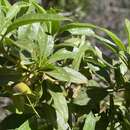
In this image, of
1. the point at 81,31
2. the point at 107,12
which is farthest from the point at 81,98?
the point at 107,12

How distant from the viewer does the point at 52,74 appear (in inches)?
36.8

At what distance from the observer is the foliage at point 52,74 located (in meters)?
0.94

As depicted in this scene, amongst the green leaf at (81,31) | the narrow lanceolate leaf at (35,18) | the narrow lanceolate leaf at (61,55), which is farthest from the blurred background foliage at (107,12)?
the narrow lanceolate leaf at (35,18)

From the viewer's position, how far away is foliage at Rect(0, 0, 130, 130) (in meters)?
0.94

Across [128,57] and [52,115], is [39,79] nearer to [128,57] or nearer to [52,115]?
[52,115]

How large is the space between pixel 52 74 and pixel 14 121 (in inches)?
5.5

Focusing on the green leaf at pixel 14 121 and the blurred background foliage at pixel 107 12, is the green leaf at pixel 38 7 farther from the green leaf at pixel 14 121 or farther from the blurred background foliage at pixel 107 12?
the blurred background foliage at pixel 107 12

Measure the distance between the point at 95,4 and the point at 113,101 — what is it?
519cm

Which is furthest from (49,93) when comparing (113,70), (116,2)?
(116,2)

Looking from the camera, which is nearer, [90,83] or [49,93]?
[49,93]

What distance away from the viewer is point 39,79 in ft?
3.16

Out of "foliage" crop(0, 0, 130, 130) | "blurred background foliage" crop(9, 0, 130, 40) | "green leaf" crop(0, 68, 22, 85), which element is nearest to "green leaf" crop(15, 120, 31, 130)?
"foliage" crop(0, 0, 130, 130)

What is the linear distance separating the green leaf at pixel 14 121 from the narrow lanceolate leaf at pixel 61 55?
13cm

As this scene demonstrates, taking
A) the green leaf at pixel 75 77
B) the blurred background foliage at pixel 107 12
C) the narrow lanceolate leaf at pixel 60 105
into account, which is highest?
the green leaf at pixel 75 77
